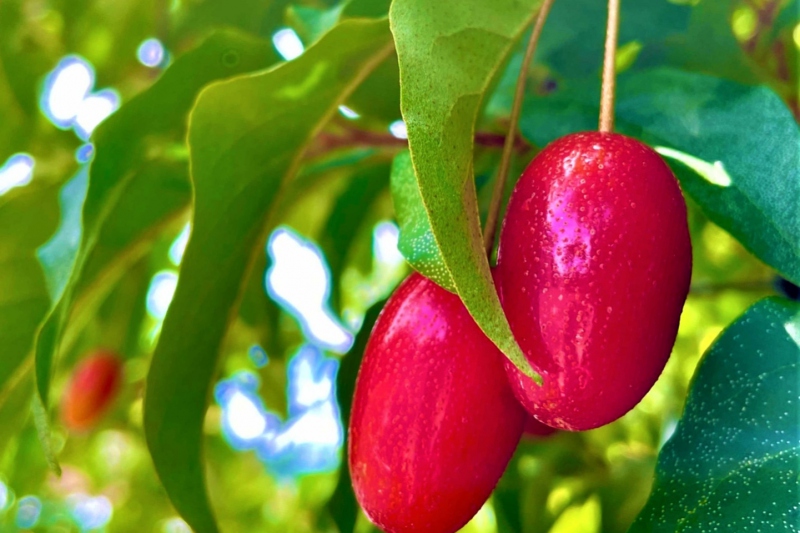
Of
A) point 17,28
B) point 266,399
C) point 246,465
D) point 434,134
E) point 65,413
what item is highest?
point 434,134

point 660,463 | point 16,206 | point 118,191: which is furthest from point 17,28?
point 660,463

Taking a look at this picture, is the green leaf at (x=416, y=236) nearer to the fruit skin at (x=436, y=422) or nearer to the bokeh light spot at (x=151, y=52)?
the fruit skin at (x=436, y=422)

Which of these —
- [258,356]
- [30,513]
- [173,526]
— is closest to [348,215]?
[258,356]

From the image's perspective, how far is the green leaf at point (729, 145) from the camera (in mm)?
485

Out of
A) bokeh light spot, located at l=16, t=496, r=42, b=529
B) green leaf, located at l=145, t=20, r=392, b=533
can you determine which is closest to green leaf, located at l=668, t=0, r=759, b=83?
green leaf, located at l=145, t=20, r=392, b=533

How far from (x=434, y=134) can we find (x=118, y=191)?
0.44 meters

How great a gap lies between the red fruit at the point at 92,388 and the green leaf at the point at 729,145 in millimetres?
865

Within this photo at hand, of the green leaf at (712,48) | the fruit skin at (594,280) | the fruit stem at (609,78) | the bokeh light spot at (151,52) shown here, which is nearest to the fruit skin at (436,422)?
the fruit skin at (594,280)

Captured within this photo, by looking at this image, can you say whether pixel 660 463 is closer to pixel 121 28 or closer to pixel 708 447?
pixel 708 447

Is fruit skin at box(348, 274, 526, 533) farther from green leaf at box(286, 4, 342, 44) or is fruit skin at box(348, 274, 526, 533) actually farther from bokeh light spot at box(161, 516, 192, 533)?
bokeh light spot at box(161, 516, 192, 533)

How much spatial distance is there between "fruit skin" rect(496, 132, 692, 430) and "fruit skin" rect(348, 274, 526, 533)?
0.03 m

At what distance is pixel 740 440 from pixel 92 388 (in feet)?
3.49

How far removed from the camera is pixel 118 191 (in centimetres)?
72

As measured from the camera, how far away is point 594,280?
396mm
